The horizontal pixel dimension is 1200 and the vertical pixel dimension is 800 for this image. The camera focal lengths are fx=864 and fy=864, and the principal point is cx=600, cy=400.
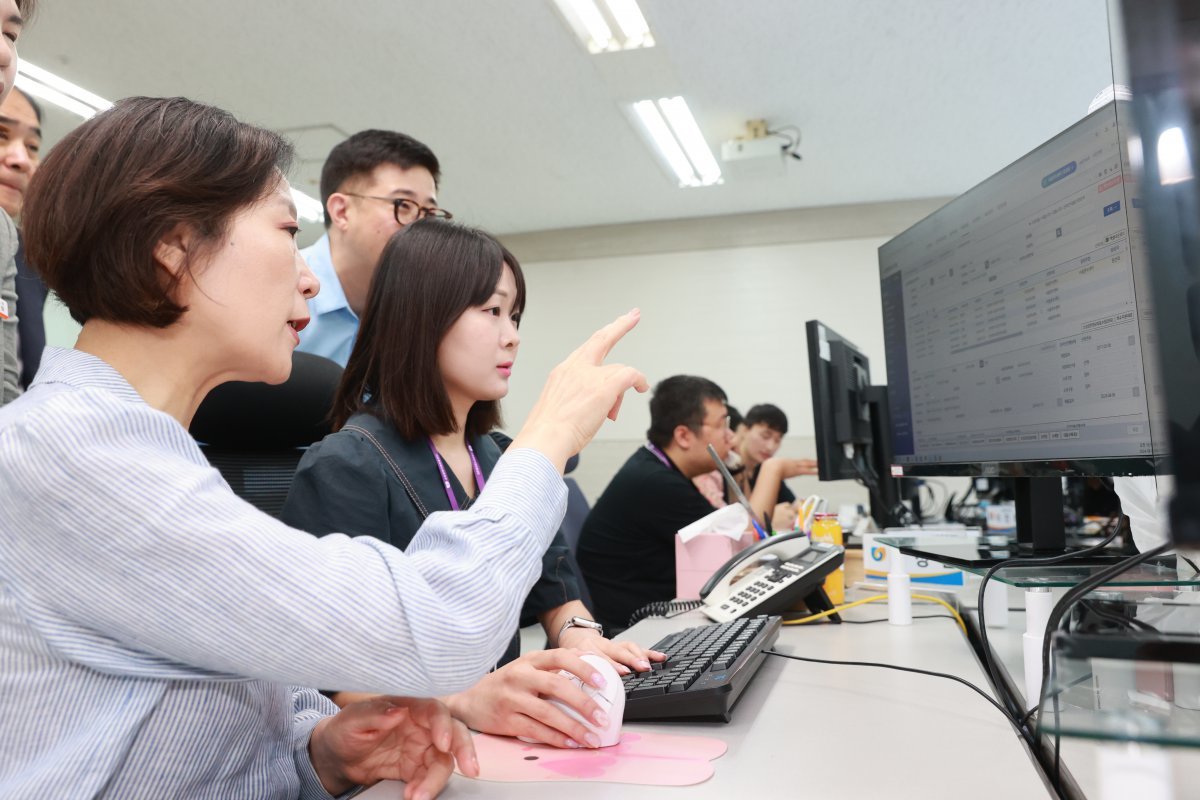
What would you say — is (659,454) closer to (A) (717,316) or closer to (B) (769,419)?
(B) (769,419)

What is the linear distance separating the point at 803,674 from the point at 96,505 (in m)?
0.76

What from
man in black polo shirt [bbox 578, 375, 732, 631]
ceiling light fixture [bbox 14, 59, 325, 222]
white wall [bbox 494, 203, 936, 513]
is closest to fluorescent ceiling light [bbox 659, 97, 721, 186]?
white wall [bbox 494, 203, 936, 513]

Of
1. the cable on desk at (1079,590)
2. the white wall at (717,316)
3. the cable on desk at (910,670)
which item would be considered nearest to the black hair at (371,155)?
the cable on desk at (910,670)

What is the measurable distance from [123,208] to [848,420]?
183 cm

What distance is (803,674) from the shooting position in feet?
3.31

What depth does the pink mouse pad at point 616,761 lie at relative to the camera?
67 cm

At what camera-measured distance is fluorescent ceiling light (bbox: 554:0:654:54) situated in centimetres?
345

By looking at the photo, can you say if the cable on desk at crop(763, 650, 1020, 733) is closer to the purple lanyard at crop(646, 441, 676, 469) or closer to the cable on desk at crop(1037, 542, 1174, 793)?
the cable on desk at crop(1037, 542, 1174, 793)

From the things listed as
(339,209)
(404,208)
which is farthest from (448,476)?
(339,209)

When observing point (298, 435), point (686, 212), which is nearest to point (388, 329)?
point (298, 435)

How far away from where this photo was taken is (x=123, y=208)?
75 cm

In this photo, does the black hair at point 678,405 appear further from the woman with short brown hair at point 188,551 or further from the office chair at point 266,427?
the woman with short brown hair at point 188,551

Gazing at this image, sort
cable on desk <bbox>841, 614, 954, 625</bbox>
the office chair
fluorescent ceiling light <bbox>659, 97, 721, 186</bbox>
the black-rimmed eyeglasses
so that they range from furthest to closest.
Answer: fluorescent ceiling light <bbox>659, 97, 721, 186</bbox>, the black-rimmed eyeglasses, cable on desk <bbox>841, 614, 954, 625</bbox>, the office chair

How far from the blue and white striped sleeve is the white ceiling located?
332cm
